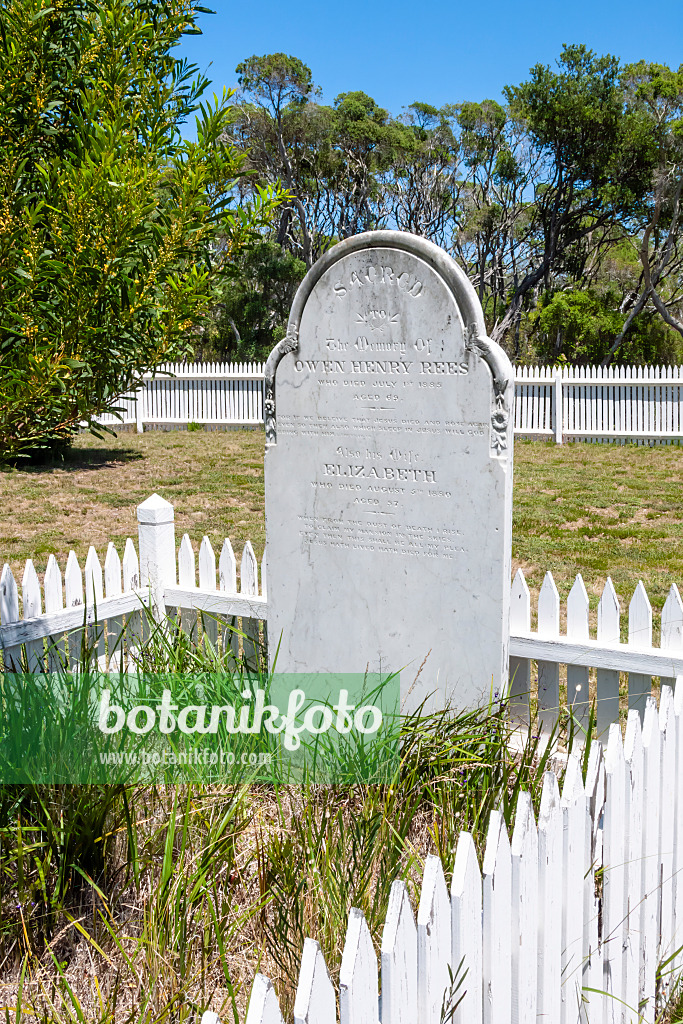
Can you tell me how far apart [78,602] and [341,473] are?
2.00 meters

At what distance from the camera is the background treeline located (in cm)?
2741

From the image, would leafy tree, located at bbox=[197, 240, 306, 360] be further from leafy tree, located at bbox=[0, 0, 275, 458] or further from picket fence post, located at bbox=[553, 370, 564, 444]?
leafy tree, located at bbox=[0, 0, 275, 458]

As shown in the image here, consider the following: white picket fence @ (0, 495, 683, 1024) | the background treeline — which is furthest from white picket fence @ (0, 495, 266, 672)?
the background treeline

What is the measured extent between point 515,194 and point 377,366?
Answer: 110ft

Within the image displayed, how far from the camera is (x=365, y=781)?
11.9 feet

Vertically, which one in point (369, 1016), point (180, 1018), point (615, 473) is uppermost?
point (615, 473)

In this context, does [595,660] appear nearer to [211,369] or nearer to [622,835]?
[622,835]

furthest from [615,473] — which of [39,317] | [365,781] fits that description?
[39,317]

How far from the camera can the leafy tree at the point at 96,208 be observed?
8.95ft

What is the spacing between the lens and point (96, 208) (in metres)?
2.66

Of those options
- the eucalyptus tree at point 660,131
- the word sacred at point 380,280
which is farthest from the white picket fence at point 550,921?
the eucalyptus tree at point 660,131

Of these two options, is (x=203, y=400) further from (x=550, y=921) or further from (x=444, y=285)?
(x=550, y=921)

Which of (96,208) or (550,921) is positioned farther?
(96,208)

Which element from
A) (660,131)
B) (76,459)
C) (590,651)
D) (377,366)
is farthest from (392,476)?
(660,131)
